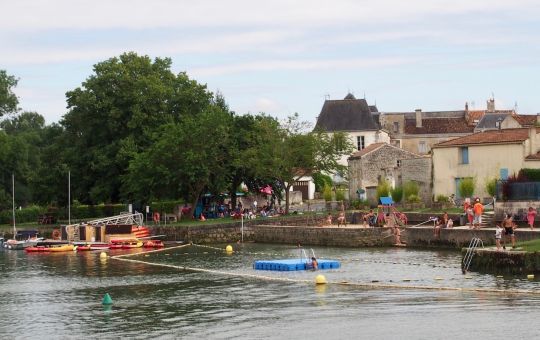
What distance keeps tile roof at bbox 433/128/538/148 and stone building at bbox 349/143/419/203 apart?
1775cm

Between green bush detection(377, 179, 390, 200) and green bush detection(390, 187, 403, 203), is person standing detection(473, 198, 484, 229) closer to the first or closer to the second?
green bush detection(390, 187, 403, 203)

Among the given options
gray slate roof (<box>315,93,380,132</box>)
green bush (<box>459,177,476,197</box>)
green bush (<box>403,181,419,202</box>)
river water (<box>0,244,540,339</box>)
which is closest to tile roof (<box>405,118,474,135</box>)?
gray slate roof (<box>315,93,380,132</box>)

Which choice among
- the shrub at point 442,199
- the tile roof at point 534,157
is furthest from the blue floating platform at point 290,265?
the shrub at point 442,199

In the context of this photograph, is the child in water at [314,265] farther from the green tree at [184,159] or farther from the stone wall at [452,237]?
the green tree at [184,159]

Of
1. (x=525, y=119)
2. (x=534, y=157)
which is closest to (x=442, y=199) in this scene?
(x=534, y=157)

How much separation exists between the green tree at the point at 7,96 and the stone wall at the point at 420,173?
166ft

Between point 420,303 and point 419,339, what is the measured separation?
7.17 metres

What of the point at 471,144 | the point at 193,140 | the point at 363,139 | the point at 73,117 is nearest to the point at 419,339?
the point at 471,144

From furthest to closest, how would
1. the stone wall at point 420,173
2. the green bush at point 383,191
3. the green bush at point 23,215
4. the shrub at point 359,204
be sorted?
the green bush at point 23,215, the shrub at point 359,204, the stone wall at point 420,173, the green bush at point 383,191

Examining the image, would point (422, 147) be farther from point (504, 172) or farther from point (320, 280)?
point (320, 280)

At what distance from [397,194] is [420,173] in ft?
11.8

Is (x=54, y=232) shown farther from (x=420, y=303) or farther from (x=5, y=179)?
(x=420, y=303)

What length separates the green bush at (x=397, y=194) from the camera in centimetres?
8381

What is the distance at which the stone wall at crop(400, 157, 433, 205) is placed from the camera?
280 ft
